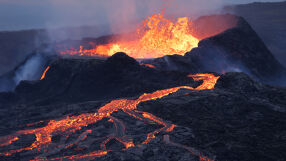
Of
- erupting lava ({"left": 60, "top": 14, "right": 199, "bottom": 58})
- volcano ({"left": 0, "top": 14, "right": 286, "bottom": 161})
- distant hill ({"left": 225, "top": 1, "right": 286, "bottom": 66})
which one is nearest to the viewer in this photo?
volcano ({"left": 0, "top": 14, "right": 286, "bottom": 161})

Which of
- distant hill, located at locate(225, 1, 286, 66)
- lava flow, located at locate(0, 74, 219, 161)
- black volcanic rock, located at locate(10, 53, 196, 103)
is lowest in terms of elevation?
lava flow, located at locate(0, 74, 219, 161)

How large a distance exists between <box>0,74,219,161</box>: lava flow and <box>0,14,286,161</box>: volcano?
0.25 ft

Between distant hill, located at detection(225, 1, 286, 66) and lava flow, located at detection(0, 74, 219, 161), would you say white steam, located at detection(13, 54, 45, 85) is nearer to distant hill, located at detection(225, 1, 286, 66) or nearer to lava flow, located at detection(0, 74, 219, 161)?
lava flow, located at detection(0, 74, 219, 161)

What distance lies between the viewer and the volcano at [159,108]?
18.0 m

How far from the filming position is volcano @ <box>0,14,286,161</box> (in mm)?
18016

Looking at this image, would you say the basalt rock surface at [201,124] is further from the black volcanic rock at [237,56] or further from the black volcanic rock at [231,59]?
the black volcanic rock at [237,56]

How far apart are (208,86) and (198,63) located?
15.1 m

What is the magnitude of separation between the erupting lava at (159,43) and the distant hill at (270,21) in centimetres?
2908

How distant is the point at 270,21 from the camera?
115 m

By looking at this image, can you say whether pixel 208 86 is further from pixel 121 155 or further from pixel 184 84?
pixel 121 155

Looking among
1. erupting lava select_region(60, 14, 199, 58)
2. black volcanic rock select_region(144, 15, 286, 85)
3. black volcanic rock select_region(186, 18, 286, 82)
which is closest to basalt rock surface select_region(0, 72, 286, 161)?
black volcanic rock select_region(144, 15, 286, 85)

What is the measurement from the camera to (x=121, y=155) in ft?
52.7

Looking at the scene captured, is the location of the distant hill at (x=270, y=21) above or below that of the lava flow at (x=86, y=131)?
above

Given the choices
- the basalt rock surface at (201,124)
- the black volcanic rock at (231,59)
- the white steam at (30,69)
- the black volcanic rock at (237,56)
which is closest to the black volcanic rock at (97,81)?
the basalt rock surface at (201,124)
